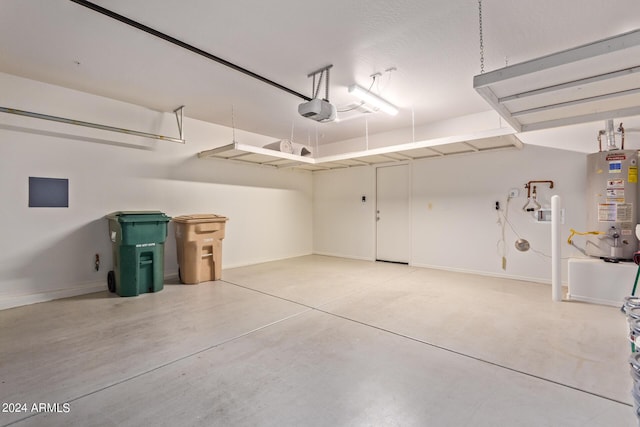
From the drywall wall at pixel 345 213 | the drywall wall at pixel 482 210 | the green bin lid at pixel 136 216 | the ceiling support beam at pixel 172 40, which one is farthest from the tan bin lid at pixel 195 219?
the drywall wall at pixel 482 210

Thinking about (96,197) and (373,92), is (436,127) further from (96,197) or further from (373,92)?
(96,197)

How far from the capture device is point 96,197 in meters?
4.31

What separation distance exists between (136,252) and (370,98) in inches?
158

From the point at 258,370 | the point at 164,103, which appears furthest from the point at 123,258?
the point at 258,370

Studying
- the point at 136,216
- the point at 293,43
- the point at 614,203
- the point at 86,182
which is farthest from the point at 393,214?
the point at 86,182

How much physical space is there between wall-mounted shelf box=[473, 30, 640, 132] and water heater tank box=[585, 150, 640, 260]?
0.64 metres

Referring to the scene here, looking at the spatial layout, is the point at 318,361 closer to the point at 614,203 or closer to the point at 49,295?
the point at 49,295

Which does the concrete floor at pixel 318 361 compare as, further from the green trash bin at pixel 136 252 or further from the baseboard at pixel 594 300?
the green trash bin at pixel 136 252

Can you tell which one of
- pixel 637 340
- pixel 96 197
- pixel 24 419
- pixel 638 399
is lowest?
pixel 24 419

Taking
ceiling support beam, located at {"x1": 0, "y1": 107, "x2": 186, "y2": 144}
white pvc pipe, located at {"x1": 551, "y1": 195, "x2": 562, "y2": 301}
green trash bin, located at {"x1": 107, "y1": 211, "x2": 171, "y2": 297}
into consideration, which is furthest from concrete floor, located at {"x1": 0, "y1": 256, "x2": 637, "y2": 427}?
ceiling support beam, located at {"x1": 0, "y1": 107, "x2": 186, "y2": 144}

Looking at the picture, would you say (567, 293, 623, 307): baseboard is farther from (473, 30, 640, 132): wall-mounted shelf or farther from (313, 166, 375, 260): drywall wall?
(313, 166, 375, 260): drywall wall

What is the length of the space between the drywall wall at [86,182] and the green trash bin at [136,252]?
0.43 meters

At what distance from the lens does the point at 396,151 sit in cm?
505

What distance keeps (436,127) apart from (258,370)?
5348 mm
